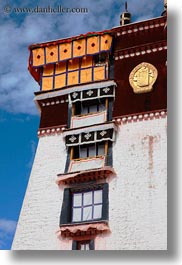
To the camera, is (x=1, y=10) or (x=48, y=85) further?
(x=48, y=85)

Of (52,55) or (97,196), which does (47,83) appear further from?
(97,196)

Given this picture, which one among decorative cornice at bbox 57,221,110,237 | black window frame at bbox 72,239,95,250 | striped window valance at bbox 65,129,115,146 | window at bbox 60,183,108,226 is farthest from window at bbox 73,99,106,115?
black window frame at bbox 72,239,95,250

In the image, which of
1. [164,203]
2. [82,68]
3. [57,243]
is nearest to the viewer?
[164,203]

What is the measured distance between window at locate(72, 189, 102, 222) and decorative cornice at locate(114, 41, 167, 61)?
4.92 feet

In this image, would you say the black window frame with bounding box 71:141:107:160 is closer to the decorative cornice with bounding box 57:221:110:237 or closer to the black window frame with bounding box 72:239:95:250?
the decorative cornice with bounding box 57:221:110:237

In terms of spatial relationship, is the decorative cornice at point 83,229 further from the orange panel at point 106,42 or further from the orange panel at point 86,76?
the orange panel at point 106,42

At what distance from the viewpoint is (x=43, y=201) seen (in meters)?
5.87

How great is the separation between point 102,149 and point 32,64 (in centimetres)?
124

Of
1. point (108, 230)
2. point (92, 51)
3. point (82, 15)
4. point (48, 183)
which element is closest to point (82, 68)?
point (92, 51)

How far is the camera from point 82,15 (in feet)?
18.3

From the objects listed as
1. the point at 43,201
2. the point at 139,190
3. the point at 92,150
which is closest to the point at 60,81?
the point at 92,150

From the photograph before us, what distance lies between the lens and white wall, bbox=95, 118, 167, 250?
17.0ft

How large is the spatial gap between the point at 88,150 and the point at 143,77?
0.94 meters

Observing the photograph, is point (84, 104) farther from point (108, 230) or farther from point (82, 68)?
point (108, 230)
